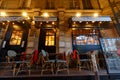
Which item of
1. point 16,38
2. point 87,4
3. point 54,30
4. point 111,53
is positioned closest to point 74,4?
point 87,4

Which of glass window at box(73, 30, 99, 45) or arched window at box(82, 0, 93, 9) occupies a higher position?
arched window at box(82, 0, 93, 9)

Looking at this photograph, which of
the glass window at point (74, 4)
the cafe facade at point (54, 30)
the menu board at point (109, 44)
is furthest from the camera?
the glass window at point (74, 4)

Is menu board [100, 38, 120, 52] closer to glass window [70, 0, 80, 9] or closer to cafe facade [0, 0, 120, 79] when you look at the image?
cafe facade [0, 0, 120, 79]

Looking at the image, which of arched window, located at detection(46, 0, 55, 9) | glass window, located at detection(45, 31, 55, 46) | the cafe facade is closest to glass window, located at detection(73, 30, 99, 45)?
the cafe facade

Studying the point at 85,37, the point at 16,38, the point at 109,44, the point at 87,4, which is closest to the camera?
the point at 109,44

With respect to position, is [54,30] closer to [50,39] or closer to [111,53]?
[50,39]

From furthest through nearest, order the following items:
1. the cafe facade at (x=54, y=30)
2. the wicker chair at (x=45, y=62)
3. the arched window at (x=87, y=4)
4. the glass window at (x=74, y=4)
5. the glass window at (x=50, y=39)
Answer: the glass window at (x=74, y=4) < the arched window at (x=87, y=4) < the glass window at (x=50, y=39) < the cafe facade at (x=54, y=30) < the wicker chair at (x=45, y=62)

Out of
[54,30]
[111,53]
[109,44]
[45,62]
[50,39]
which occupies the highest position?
[54,30]

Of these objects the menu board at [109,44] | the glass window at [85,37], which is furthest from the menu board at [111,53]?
the glass window at [85,37]

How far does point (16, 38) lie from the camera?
8.84 metres

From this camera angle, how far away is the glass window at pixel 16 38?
8664mm

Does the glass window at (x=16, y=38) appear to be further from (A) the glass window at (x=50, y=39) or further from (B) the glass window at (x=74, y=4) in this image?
(B) the glass window at (x=74, y=4)

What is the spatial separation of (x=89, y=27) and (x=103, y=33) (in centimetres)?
98

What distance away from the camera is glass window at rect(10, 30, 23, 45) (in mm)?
8664
